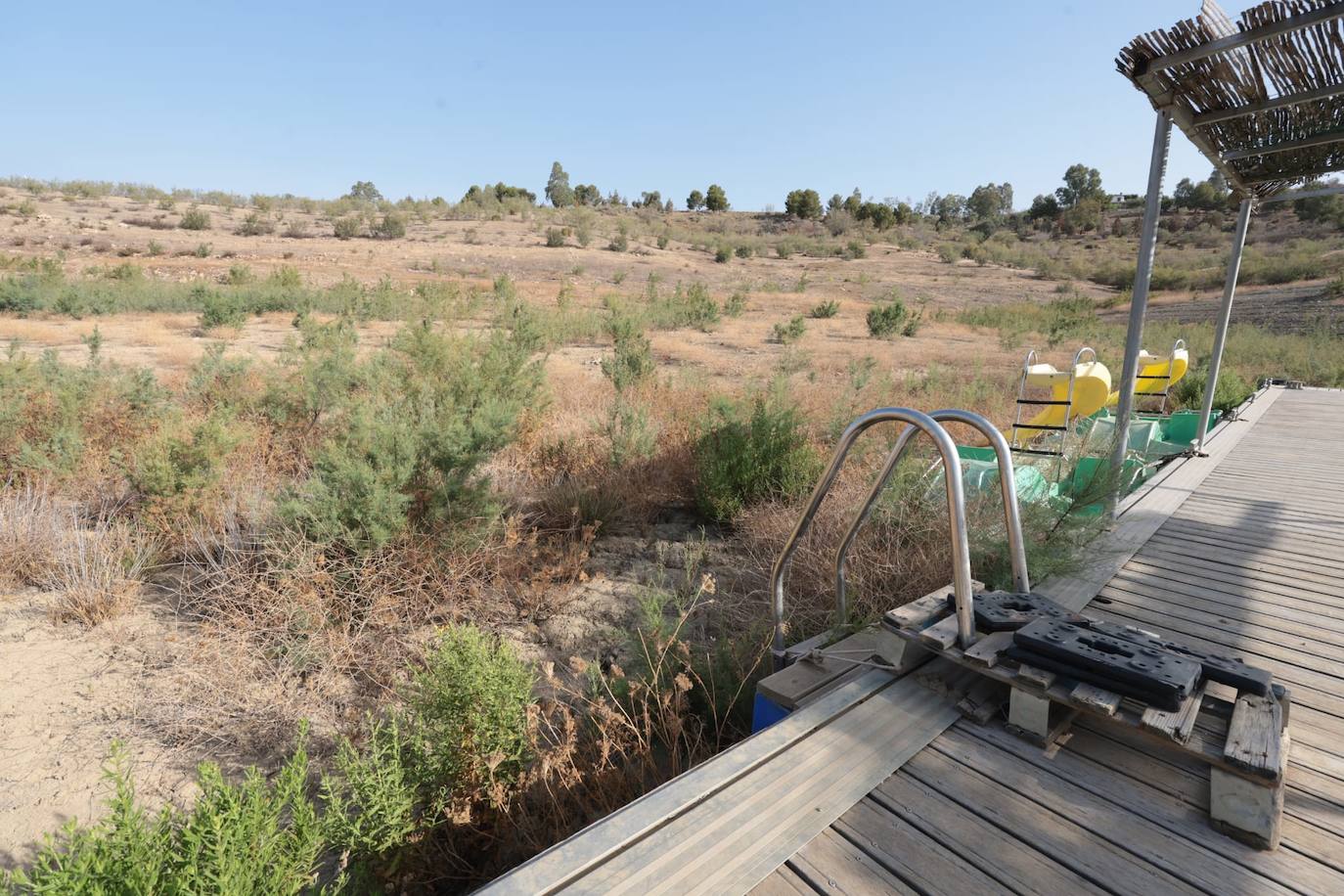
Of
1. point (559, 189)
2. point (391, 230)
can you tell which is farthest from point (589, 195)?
point (391, 230)

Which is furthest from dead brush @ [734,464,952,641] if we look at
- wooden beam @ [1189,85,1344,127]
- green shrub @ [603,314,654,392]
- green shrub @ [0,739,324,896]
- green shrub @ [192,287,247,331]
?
green shrub @ [192,287,247,331]

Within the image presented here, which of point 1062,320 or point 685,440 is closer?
point 685,440

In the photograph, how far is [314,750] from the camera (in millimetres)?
2883

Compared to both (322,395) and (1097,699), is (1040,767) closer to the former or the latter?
(1097,699)

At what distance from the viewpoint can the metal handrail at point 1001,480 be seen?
2.09 meters

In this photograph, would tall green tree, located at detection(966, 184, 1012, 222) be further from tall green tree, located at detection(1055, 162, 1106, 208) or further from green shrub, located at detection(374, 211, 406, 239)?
green shrub, located at detection(374, 211, 406, 239)

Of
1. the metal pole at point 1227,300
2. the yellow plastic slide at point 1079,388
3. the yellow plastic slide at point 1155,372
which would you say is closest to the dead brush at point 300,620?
the yellow plastic slide at point 1079,388

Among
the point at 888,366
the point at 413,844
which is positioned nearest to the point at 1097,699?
the point at 413,844

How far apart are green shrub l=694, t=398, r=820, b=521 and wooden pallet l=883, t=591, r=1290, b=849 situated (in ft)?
10.7

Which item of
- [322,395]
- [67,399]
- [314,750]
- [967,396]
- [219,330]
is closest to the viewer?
[314,750]

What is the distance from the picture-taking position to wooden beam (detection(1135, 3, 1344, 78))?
2.73m

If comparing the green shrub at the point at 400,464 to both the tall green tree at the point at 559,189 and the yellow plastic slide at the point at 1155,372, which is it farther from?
the tall green tree at the point at 559,189

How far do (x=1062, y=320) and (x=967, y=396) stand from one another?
1552 centimetres

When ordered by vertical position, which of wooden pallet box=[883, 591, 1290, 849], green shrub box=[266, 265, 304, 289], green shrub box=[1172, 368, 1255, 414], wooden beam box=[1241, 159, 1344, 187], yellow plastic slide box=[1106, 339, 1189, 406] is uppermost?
wooden beam box=[1241, 159, 1344, 187]
